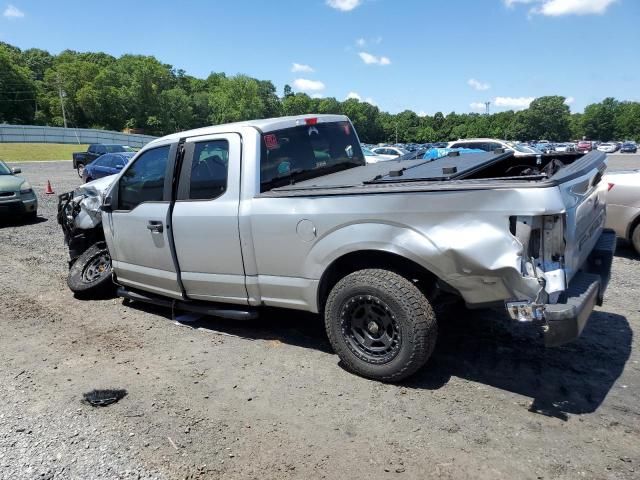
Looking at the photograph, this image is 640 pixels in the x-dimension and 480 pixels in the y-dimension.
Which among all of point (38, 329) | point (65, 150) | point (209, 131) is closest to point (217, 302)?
point (209, 131)

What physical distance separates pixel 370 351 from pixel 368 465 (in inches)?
39.9

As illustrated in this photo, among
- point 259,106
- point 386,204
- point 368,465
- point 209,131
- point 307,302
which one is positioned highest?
point 259,106

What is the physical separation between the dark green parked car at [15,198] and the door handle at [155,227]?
7897 millimetres

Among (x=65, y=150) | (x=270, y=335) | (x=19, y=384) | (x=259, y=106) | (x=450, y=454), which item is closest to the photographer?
(x=450, y=454)

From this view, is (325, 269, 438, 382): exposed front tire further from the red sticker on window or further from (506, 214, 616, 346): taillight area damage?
the red sticker on window

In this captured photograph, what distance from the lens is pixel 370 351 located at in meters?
3.71

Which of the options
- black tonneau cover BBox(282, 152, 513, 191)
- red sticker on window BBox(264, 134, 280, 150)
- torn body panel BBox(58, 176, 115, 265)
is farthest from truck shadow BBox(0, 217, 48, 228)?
black tonneau cover BBox(282, 152, 513, 191)

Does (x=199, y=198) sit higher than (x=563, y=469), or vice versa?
(x=199, y=198)

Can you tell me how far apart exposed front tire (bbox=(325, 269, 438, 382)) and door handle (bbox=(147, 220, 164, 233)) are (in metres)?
1.88

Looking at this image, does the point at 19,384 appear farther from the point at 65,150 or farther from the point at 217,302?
the point at 65,150

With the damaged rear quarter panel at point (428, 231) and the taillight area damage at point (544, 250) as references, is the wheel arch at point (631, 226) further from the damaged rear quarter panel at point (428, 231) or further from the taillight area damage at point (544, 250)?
the damaged rear quarter panel at point (428, 231)

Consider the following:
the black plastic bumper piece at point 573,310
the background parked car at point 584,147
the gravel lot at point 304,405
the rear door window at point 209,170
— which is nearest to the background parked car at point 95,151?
the background parked car at point 584,147

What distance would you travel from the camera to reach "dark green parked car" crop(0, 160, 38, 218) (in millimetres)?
10789

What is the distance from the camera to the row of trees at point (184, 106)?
10012 centimetres
